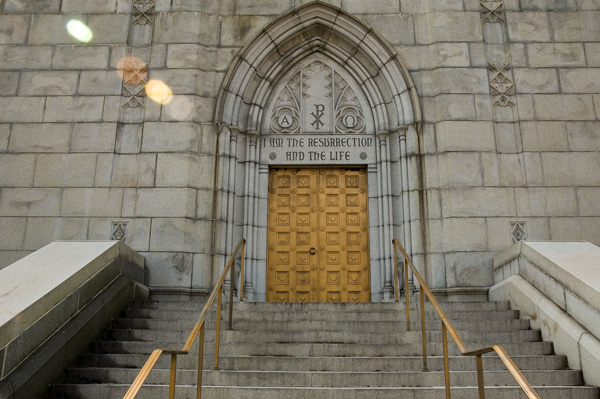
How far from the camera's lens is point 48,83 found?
31.8 feet

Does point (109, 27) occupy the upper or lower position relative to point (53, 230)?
upper

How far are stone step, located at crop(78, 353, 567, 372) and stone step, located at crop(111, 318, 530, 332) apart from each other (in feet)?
2.77

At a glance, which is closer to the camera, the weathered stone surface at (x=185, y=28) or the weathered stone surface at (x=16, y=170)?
the weathered stone surface at (x=16, y=170)

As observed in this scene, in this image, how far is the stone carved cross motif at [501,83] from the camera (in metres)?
9.58

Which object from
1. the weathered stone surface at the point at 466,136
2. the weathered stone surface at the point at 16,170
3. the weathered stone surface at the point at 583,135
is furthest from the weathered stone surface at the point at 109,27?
the weathered stone surface at the point at 583,135

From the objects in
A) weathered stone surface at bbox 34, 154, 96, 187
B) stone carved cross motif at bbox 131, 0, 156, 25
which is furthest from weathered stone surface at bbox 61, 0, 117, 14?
weathered stone surface at bbox 34, 154, 96, 187

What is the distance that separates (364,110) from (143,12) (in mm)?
4516

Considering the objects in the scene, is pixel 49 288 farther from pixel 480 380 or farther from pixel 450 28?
pixel 450 28

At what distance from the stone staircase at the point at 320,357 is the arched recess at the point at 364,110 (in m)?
2.12

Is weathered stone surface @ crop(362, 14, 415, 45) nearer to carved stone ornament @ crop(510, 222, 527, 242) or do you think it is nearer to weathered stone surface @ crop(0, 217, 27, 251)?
carved stone ornament @ crop(510, 222, 527, 242)

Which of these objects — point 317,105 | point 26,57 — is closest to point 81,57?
point 26,57

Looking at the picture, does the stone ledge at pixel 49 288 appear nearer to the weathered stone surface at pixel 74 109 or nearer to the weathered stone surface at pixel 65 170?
the weathered stone surface at pixel 65 170

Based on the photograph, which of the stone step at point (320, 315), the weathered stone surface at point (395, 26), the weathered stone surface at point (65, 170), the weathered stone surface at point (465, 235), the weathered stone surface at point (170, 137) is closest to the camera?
the stone step at point (320, 315)

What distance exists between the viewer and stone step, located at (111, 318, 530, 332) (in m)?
6.68
